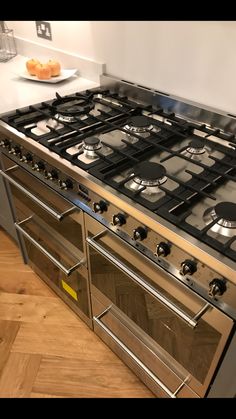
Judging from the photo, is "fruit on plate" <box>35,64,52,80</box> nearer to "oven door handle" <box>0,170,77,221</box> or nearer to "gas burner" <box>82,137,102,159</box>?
"oven door handle" <box>0,170,77,221</box>

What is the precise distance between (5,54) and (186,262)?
5.60 feet

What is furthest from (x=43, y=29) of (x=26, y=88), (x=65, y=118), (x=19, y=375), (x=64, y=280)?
(x=19, y=375)

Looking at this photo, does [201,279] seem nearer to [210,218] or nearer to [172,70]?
[210,218]

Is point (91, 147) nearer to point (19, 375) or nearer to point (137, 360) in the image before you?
point (137, 360)

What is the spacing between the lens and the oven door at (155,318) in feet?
2.63

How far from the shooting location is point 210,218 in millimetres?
767

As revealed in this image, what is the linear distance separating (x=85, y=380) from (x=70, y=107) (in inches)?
41.5

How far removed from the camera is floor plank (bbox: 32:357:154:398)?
127cm

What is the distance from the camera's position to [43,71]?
1484 mm

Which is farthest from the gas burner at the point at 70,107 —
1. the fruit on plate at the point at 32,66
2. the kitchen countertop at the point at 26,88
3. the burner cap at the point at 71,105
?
the fruit on plate at the point at 32,66

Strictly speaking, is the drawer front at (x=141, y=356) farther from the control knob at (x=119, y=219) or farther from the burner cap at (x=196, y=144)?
the burner cap at (x=196, y=144)

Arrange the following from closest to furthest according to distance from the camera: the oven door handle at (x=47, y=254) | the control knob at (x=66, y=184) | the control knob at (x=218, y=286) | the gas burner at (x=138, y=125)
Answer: the control knob at (x=218, y=286), the control knob at (x=66, y=184), the gas burner at (x=138, y=125), the oven door handle at (x=47, y=254)

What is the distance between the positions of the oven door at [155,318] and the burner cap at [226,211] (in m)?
0.19

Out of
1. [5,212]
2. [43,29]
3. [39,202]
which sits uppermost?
[43,29]
